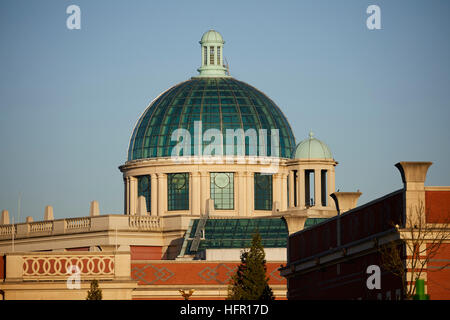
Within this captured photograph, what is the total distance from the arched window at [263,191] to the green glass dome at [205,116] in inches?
96.0

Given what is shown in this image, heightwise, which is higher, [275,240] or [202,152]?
[202,152]

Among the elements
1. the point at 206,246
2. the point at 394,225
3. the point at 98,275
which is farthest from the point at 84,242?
the point at 394,225

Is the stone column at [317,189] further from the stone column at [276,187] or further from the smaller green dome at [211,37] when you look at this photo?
the smaller green dome at [211,37]

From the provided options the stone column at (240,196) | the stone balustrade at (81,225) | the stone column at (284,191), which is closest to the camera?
the stone balustrade at (81,225)

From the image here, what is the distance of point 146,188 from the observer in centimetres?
14088

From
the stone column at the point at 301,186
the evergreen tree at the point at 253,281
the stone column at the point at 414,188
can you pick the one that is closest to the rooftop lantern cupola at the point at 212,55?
the stone column at the point at 301,186

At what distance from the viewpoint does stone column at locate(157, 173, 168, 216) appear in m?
138

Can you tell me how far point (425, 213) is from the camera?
56250 mm

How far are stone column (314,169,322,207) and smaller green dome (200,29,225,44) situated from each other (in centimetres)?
2271

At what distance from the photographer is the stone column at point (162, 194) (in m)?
138

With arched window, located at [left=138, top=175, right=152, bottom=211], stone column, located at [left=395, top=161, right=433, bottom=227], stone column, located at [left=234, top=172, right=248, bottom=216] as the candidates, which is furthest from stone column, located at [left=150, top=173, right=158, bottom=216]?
stone column, located at [left=395, top=161, right=433, bottom=227]

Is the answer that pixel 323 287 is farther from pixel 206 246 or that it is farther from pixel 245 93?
pixel 245 93

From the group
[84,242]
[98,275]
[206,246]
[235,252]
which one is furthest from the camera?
[84,242]

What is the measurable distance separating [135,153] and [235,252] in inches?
1396
